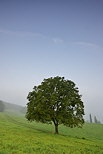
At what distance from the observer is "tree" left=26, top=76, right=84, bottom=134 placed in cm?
4678

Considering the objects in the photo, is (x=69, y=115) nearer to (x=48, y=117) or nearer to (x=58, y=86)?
(x=48, y=117)

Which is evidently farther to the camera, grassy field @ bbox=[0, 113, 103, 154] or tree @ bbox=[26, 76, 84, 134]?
tree @ bbox=[26, 76, 84, 134]

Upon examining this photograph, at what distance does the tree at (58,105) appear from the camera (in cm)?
4678

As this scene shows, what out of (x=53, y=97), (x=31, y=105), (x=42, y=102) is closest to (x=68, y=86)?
(x=53, y=97)

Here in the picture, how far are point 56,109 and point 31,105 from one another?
7.67 m

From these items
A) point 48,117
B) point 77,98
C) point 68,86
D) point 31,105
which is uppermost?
point 68,86

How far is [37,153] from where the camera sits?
19172mm

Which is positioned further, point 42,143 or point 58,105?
point 58,105

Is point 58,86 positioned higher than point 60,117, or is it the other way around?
point 58,86

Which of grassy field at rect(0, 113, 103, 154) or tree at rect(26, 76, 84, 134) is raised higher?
tree at rect(26, 76, 84, 134)

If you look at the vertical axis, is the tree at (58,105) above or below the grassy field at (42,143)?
above

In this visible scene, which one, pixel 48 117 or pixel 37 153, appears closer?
pixel 37 153

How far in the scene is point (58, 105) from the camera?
48.8 meters

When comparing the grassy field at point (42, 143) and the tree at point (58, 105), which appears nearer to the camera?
the grassy field at point (42, 143)
